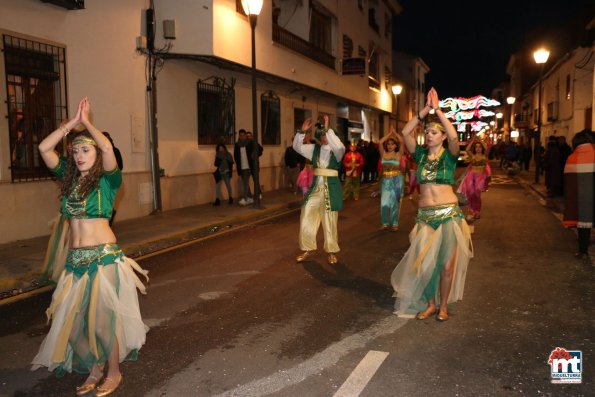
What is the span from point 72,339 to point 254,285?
3.08 meters

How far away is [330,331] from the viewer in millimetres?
5016

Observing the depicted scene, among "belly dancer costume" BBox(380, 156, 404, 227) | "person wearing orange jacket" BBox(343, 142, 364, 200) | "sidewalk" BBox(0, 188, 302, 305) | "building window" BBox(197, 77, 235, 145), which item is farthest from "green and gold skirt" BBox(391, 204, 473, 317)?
"building window" BBox(197, 77, 235, 145)

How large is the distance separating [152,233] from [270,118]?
1011cm

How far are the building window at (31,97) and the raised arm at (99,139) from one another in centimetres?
667

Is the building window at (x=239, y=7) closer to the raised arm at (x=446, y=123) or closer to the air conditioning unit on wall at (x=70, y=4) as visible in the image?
the air conditioning unit on wall at (x=70, y=4)

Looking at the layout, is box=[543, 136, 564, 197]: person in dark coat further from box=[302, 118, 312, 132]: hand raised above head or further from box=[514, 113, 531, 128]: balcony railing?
box=[514, 113, 531, 128]: balcony railing

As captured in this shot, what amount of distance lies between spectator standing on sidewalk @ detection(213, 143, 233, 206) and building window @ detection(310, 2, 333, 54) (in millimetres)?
8574

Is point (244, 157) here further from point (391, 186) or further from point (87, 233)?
point (87, 233)

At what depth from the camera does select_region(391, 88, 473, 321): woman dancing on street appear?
203 inches

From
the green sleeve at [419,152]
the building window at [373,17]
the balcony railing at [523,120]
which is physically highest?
the building window at [373,17]

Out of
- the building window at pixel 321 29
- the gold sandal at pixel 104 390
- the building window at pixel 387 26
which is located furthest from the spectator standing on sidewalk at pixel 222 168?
the building window at pixel 387 26

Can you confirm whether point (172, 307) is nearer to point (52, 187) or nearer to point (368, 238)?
point (368, 238)

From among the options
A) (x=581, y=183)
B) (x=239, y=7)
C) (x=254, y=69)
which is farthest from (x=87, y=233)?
(x=239, y=7)

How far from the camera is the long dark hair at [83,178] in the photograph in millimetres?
3824
